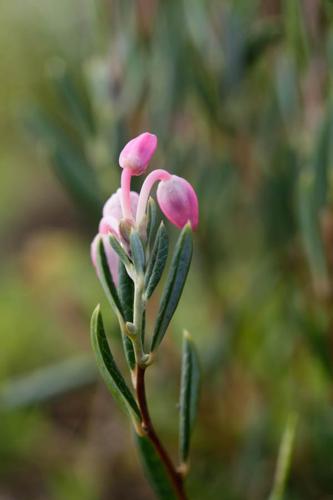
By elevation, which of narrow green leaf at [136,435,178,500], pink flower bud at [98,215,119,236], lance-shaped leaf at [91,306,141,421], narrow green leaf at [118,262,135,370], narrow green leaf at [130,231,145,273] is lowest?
narrow green leaf at [136,435,178,500]

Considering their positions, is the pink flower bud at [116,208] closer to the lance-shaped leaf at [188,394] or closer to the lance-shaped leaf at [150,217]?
the lance-shaped leaf at [150,217]

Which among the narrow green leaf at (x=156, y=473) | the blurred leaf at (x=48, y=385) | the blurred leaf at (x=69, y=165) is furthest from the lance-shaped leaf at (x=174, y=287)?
the blurred leaf at (x=48, y=385)

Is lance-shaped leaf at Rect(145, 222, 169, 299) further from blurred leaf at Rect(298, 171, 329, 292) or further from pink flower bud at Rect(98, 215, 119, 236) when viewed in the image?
blurred leaf at Rect(298, 171, 329, 292)

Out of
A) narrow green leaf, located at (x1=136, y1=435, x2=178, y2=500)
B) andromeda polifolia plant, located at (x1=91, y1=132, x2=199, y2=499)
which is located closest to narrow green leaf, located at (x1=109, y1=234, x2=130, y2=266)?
andromeda polifolia plant, located at (x1=91, y1=132, x2=199, y2=499)

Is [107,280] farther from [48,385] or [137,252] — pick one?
[48,385]

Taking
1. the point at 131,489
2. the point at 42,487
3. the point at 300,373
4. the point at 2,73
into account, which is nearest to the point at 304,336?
the point at 300,373

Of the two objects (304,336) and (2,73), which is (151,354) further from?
(2,73)
